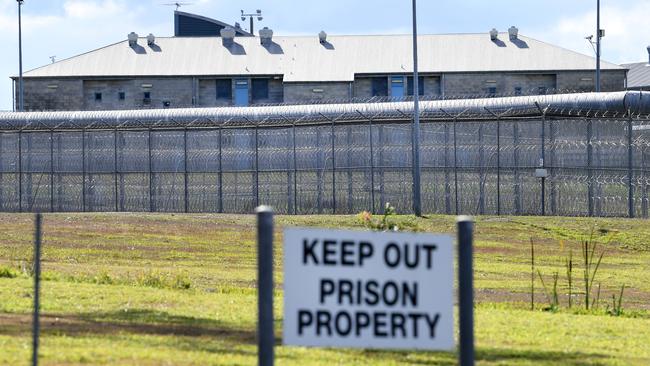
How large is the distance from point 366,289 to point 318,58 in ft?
231

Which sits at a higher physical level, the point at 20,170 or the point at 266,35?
the point at 266,35

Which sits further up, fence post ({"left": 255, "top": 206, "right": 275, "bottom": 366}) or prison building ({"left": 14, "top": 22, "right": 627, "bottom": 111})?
prison building ({"left": 14, "top": 22, "right": 627, "bottom": 111})

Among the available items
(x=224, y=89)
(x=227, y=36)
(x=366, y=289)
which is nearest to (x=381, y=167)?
(x=224, y=89)

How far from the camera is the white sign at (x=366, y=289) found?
6.86m

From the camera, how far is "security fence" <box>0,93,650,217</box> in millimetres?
44219

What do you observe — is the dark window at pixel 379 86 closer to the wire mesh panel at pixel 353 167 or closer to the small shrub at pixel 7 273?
the wire mesh panel at pixel 353 167

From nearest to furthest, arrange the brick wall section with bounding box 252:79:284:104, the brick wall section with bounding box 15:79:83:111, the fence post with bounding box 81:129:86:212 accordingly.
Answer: the fence post with bounding box 81:129:86:212
the brick wall section with bounding box 252:79:284:104
the brick wall section with bounding box 15:79:83:111

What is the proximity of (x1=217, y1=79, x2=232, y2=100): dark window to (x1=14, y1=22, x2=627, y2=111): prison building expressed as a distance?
0.17 feet

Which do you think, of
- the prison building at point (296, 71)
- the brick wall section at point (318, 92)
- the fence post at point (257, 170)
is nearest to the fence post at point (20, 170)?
the fence post at point (257, 170)

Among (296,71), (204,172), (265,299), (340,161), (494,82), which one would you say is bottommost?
(265,299)

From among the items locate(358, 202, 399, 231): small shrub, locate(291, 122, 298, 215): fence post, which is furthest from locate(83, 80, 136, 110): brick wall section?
locate(358, 202, 399, 231): small shrub

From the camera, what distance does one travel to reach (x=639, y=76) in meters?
92.6

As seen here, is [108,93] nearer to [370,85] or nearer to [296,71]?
[296,71]

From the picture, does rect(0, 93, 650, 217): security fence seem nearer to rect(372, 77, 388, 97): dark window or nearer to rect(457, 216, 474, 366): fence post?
rect(372, 77, 388, 97): dark window
